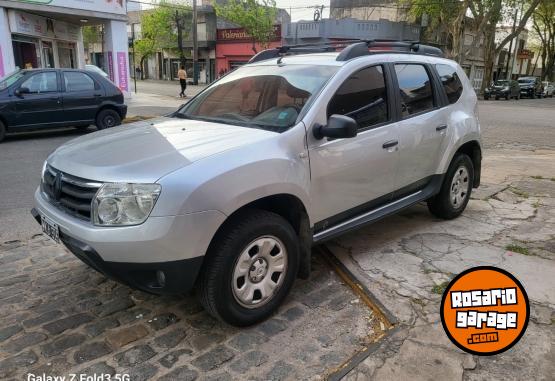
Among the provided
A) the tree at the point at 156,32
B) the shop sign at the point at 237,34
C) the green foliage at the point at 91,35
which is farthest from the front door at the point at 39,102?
the green foliage at the point at 91,35

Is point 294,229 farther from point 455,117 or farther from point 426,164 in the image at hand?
point 455,117

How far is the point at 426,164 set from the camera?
14.9 feet

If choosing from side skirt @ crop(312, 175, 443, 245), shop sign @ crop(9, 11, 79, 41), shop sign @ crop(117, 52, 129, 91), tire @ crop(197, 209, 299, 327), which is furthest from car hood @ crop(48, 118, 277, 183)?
shop sign @ crop(117, 52, 129, 91)

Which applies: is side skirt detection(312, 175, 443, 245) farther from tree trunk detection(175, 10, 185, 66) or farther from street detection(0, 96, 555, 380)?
tree trunk detection(175, 10, 185, 66)

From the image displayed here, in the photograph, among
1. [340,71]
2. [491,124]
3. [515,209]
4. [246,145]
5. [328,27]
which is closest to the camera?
[246,145]

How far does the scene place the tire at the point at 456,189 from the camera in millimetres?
4934

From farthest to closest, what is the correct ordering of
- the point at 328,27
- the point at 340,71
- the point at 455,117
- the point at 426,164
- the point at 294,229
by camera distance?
the point at 328,27 < the point at 455,117 < the point at 426,164 < the point at 340,71 < the point at 294,229

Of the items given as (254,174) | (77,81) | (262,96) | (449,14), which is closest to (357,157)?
(262,96)

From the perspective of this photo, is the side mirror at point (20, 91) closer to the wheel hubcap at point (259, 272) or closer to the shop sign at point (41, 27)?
the shop sign at point (41, 27)

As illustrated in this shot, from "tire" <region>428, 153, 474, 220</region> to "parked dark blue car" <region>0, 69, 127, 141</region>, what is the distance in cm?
855

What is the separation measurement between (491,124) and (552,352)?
48.4ft

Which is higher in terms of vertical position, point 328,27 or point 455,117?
point 328,27

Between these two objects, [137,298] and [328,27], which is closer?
[137,298]

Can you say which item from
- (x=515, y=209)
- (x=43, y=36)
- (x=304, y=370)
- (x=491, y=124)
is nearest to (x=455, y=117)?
(x=515, y=209)
